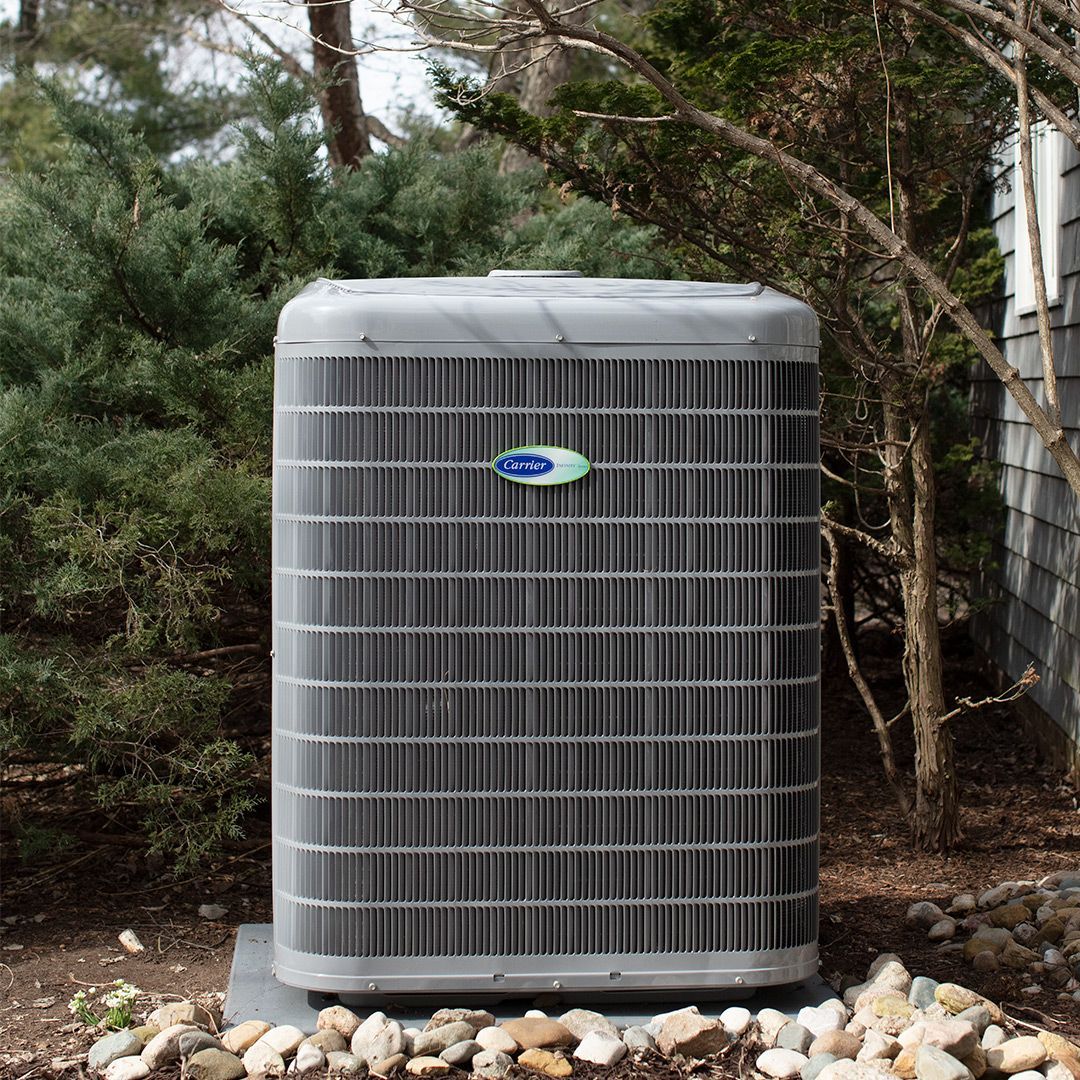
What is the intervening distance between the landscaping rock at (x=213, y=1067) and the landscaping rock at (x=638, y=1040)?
71 centimetres

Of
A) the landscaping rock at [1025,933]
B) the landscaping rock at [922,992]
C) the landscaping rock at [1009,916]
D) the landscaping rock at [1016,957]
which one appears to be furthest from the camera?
the landscaping rock at [1009,916]

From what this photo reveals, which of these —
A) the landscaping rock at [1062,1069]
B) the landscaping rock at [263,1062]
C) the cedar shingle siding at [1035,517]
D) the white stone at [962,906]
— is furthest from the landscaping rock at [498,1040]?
the cedar shingle siding at [1035,517]

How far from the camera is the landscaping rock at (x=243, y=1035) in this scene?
260 centimetres

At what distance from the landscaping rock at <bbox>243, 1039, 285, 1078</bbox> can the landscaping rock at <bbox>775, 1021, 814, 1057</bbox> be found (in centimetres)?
93

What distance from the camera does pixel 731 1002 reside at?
2.73 m

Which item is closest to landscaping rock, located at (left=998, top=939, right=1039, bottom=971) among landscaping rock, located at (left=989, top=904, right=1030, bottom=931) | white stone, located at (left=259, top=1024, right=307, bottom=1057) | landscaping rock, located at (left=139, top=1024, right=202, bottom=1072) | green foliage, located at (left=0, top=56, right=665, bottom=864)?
landscaping rock, located at (left=989, top=904, right=1030, bottom=931)

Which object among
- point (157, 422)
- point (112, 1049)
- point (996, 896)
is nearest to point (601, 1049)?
point (112, 1049)

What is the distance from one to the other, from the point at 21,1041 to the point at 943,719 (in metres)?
2.60

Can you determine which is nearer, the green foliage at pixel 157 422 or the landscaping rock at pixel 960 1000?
the landscaping rock at pixel 960 1000

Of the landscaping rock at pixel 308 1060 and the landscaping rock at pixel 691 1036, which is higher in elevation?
the landscaping rock at pixel 691 1036

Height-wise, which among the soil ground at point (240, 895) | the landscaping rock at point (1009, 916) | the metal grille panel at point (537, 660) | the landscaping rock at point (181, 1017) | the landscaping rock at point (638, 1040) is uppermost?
the metal grille panel at point (537, 660)

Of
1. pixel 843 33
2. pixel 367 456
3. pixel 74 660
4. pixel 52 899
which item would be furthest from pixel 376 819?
pixel 843 33

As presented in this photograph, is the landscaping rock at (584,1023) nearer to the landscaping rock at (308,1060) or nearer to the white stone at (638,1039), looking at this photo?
the white stone at (638,1039)

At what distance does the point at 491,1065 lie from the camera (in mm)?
2475
